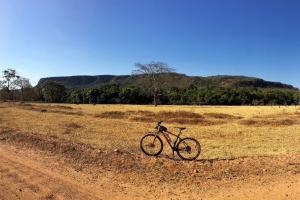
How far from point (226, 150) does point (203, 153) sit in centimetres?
124

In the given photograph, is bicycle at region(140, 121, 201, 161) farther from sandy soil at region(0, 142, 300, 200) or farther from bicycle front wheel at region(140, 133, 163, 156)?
sandy soil at region(0, 142, 300, 200)

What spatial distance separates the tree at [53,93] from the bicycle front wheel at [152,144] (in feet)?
303

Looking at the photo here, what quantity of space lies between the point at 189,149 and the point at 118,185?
353 cm

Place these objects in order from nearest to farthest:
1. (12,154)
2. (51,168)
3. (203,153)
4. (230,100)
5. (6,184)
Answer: (6,184)
(51,168)
(12,154)
(203,153)
(230,100)

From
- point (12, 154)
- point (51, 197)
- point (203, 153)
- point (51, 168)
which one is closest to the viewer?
point (51, 197)

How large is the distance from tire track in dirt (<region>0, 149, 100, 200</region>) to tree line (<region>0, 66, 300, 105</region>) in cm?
6076

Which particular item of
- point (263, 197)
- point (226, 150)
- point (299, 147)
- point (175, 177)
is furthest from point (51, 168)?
point (299, 147)

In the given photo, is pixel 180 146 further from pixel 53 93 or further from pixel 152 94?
pixel 53 93

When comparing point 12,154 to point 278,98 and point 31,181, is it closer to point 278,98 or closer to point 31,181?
point 31,181

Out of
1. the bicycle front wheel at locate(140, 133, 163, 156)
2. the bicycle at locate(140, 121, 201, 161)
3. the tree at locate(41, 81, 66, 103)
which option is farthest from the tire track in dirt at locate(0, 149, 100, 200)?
the tree at locate(41, 81, 66, 103)

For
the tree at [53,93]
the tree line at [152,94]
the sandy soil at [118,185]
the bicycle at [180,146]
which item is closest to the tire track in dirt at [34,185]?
the sandy soil at [118,185]

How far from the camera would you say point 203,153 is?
42.4 ft

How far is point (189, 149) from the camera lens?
11.2m

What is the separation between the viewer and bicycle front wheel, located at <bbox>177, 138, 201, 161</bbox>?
11.2 metres
